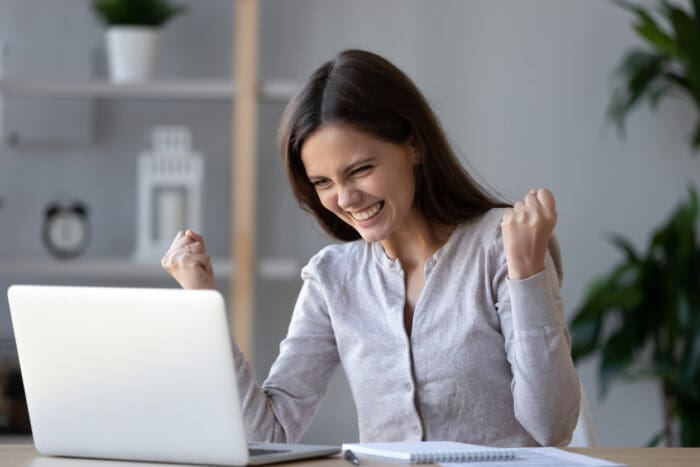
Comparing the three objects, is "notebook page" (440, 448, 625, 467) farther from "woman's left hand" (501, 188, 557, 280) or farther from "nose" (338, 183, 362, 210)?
"nose" (338, 183, 362, 210)

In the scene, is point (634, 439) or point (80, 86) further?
point (634, 439)

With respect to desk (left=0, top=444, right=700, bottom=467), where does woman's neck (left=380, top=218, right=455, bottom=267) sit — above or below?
above

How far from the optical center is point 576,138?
→ 3.47m

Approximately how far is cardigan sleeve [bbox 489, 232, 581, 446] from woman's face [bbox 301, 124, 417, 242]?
0.24m

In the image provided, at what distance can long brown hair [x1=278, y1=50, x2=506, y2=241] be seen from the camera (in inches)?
64.4

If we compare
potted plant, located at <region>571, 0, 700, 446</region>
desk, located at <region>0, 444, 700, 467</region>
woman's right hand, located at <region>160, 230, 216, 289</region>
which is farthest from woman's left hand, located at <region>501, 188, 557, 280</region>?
potted plant, located at <region>571, 0, 700, 446</region>

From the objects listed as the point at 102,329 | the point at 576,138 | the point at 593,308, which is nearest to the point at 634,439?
the point at 593,308

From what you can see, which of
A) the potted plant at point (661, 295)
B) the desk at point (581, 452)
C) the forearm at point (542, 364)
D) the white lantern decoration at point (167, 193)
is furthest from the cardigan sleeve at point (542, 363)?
the white lantern decoration at point (167, 193)

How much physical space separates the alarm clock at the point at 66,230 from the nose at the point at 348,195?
5.85 ft

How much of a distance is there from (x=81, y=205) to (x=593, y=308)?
4.78 feet

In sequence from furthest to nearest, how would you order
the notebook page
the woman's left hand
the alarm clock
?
the alarm clock < the woman's left hand < the notebook page

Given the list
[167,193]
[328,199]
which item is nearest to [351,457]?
[328,199]

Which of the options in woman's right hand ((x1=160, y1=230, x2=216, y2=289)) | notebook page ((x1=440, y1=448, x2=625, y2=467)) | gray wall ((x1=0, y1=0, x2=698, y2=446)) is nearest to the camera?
notebook page ((x1=440, y1=448, x2=625, y2=467))

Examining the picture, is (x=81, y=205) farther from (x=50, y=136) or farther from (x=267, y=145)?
(x=267, y=145)
